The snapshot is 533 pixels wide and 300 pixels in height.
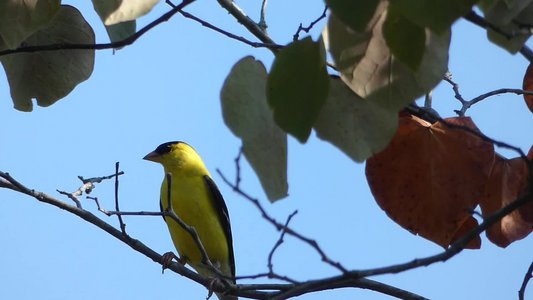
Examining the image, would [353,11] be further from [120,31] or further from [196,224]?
[196,224]

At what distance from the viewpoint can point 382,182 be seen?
1.91 meters

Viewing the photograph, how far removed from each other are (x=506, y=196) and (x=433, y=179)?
254 mm

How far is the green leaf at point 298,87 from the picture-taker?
1.26 m

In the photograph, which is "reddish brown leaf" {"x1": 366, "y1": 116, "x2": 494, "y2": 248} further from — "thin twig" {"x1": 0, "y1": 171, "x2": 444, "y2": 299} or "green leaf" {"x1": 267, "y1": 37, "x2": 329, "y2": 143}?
"thin twig" {"x1": 0, "y1": 171, "x2": 444, "y2": 299}

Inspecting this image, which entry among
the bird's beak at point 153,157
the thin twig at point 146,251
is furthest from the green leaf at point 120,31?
the bird's beak at point 153,157

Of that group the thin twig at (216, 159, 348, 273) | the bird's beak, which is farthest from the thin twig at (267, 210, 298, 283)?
the bird's beak

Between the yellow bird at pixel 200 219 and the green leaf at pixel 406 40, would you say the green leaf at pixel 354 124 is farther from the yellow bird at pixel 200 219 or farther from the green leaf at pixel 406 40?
the yellow bird at pixel 200 219

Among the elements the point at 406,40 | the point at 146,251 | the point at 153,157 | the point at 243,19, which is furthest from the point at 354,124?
the point at 153,157

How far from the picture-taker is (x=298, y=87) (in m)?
1.28

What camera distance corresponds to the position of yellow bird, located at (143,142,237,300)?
274 inches

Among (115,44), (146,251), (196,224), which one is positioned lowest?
(115,44)

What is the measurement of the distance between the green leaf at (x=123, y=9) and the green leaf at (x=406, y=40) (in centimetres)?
43

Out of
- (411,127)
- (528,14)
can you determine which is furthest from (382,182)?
(528,14)

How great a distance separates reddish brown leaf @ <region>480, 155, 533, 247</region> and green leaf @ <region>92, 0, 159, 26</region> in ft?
3.42
